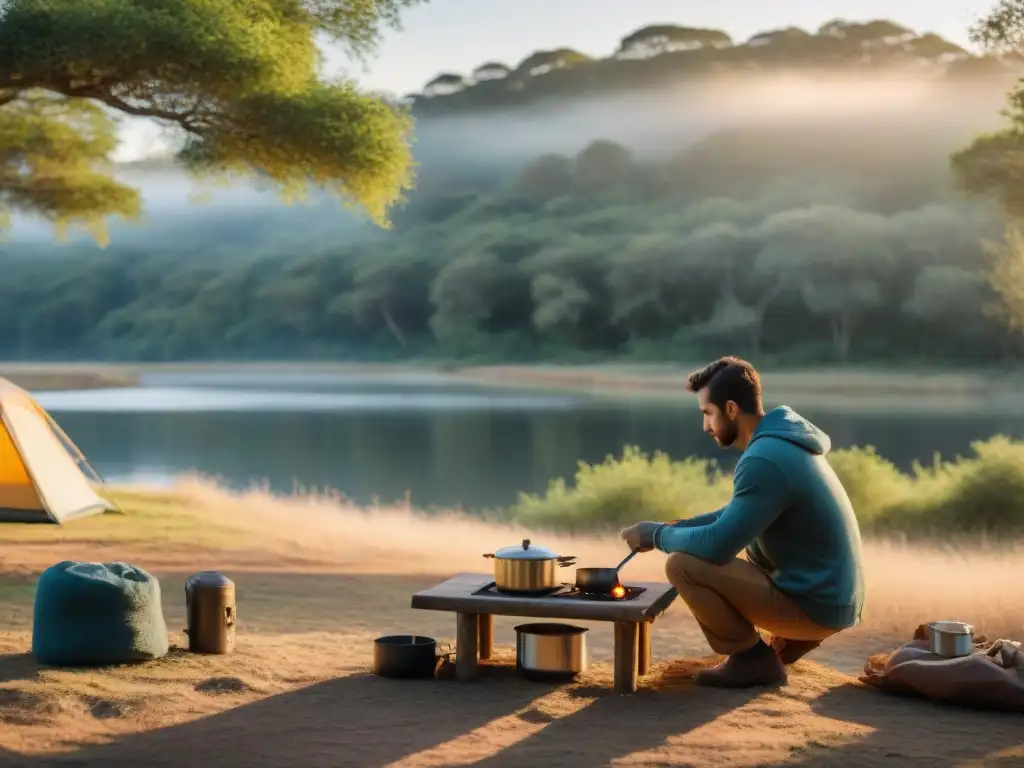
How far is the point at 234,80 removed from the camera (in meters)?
10.6

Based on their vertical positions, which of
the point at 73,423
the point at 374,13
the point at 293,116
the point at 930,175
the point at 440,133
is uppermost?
the point at 440,133

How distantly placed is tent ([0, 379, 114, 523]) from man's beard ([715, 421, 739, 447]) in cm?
760

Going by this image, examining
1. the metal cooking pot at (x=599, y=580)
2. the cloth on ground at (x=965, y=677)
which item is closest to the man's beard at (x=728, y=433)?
the metal cooking pot at (x=599, y=580)

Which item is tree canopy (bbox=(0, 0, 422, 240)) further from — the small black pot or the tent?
the small black pot

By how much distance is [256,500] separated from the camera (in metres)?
14.1

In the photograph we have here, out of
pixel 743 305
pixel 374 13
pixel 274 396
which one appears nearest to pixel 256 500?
pixel 374 13

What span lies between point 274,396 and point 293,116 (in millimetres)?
46587

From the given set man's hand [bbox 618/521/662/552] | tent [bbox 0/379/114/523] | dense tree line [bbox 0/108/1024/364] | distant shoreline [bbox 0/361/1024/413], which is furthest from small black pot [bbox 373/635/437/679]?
dense tree line [bbox 0/108/1024/364]

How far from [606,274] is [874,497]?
54110 mm

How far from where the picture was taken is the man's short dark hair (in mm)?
4770

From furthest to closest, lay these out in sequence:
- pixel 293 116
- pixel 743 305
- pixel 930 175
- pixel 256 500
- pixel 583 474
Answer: pixel 930 175
pixel 743 305
pixel 583 474
pixel 256 500
pixel 293 116

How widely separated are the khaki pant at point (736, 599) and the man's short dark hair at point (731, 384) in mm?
596

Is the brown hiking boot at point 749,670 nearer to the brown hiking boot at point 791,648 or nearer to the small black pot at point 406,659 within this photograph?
the brown hiking boot at point 791,648

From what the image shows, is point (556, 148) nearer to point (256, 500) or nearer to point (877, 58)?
point (877, 58)
